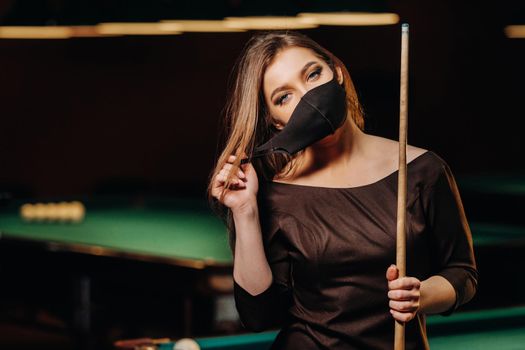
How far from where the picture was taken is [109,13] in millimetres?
5020

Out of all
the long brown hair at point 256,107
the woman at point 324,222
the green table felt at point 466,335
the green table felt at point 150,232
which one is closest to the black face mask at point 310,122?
the woman at point 324,222

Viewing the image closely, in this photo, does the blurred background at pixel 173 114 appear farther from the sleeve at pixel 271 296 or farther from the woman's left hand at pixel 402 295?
the woman's left hand at pixel 402 295


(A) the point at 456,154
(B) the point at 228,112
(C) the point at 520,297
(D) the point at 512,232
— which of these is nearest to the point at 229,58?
(A) the point at 456,154

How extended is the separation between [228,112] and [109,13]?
3122 millimetres

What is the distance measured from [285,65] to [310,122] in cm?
18

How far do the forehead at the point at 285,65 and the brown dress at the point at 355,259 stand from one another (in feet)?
0.87

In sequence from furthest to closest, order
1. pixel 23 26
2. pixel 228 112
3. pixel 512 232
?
pixel 512 232 < pixel 23 26 < pixel 228 112

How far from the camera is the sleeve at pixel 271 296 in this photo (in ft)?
6.05

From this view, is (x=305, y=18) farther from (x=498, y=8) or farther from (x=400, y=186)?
(x=498, y=8)

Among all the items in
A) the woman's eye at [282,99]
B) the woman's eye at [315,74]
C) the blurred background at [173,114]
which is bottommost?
the woman's eye at [282,99]

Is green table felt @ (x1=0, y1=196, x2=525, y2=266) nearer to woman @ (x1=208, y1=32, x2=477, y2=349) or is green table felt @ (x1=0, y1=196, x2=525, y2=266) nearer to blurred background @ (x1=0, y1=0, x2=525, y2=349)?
blurred background @ (x1=0, y1=0, x2=525, y2=349)

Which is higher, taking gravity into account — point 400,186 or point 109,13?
point 109,13

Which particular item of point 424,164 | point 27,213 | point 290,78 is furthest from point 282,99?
point 27,213

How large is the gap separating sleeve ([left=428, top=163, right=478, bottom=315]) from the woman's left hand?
0.60 feet
